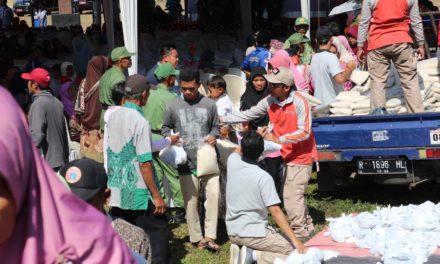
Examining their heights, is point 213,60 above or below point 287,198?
above

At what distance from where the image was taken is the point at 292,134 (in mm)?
8062

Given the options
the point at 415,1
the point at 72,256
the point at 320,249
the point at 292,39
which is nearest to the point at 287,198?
the point at 320,249

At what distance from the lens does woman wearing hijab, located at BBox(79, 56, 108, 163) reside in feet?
33.9

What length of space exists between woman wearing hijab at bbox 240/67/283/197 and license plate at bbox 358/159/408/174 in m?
0.86

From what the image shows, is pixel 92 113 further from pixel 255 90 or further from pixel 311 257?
pixel 311 257

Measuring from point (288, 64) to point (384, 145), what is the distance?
1.40 metres

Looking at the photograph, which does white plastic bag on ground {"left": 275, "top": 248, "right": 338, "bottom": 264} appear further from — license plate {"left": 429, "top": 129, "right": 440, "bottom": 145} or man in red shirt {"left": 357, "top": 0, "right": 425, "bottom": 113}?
man in red shirt {"left": 357, "top": 0, "right": 425, "bottom": 113}

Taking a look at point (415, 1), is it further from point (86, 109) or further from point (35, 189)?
point (35, 189)

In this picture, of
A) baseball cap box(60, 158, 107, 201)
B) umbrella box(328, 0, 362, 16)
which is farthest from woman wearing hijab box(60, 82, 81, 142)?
baseball cap box(60, 158, 107, 201)

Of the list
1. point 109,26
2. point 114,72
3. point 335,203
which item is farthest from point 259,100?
point 109,26

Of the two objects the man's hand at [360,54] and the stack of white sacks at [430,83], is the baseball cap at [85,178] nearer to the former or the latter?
the stack of white sacks at [430,83]

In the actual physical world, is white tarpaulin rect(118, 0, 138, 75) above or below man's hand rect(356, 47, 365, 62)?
above

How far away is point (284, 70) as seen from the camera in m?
8.10

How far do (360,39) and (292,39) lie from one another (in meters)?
2.70
